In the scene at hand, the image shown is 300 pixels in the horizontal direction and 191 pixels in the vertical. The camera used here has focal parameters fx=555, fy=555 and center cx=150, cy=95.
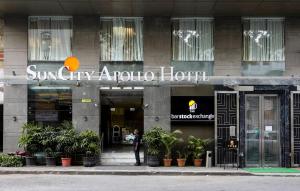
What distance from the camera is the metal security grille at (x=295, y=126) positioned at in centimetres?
2361

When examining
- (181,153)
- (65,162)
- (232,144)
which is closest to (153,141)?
(181,153)

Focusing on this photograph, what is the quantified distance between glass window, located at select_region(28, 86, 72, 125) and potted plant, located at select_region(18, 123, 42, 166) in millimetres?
742

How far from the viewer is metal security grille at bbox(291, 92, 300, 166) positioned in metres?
23.6

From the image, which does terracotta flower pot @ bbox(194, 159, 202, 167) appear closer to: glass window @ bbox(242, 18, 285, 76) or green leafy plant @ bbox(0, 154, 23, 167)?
glass window @ bbox(242, 18, 285, 76)

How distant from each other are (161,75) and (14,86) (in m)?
6.38

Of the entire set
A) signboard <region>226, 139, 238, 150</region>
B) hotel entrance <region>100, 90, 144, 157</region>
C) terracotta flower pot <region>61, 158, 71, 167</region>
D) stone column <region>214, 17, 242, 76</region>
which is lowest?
terracotta flower pot <region>61, 158, 71, 167</region>

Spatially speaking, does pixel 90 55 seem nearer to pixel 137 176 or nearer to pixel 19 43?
pixel 19 43

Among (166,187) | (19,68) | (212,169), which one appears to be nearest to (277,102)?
(212,169)

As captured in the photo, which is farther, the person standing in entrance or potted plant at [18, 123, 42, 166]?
the person standing in entrance

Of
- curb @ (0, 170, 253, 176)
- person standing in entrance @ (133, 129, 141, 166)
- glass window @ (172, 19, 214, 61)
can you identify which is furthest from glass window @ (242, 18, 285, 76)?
person standing in entrance @ (133, 129, 141, 166)

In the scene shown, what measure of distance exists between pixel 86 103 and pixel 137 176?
500 cm

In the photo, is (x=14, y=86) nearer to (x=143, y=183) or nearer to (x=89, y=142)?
(x=89, y=142)

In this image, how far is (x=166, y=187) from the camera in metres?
16.6

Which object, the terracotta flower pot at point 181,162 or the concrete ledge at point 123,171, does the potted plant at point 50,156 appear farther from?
the terracotta flower pot at point 181,162
